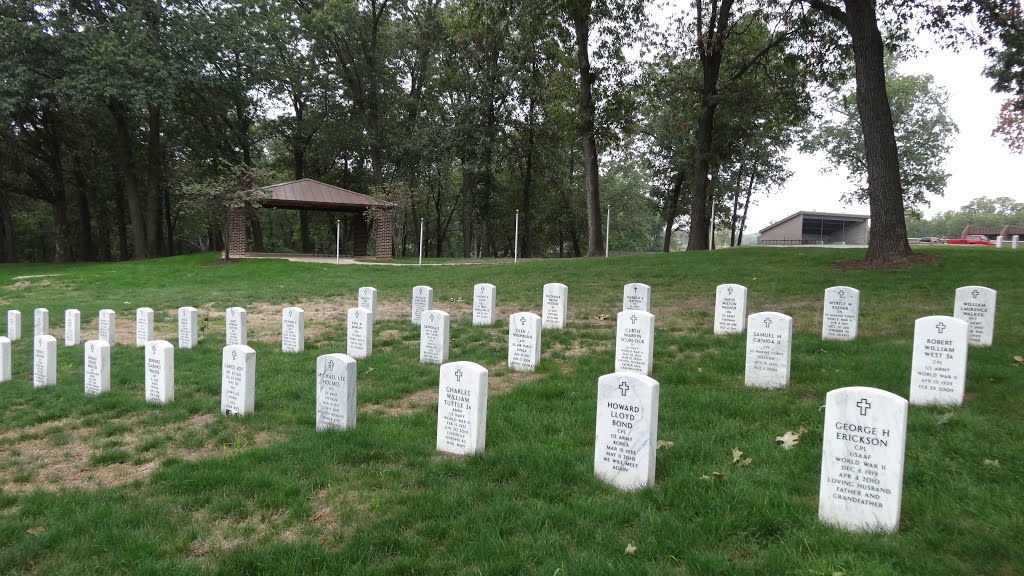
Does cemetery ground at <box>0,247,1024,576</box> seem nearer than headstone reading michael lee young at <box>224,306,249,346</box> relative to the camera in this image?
Yes

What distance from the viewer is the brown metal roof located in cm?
2858

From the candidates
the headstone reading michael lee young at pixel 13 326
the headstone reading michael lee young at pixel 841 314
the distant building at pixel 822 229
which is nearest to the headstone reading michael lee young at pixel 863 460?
the headstone reading michael lee young at pixel 841 314

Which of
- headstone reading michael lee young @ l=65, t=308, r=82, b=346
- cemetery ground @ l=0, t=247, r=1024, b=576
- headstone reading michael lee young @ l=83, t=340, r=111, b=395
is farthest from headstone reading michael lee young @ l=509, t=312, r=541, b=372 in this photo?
headstone reading michael lee young @ l=65, t=308, r=82, b=346

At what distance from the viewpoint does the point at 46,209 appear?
146 ft

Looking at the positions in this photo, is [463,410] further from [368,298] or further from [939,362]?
[368,298]

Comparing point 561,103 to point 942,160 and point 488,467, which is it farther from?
point 942,160

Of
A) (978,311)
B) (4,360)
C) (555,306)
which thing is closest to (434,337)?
(555,306)

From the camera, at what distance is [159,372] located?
20.9 ft

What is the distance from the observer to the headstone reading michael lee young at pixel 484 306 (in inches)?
406

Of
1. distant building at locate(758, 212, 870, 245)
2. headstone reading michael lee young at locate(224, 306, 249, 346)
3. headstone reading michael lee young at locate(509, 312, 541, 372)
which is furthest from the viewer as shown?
distant building at locate(758, 212, 870, 245)

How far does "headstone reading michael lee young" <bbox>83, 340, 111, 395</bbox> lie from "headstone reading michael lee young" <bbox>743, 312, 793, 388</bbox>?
6.98 m

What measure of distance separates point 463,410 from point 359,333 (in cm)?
405

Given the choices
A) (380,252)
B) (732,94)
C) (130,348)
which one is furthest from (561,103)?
(130,348)

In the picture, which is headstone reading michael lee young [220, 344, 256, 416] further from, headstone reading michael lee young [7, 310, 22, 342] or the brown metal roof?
the brown metal roof
